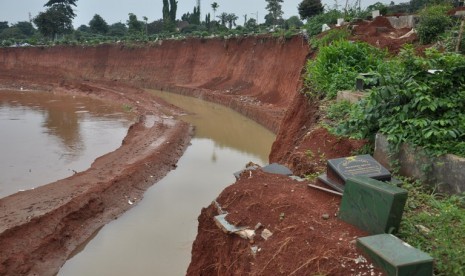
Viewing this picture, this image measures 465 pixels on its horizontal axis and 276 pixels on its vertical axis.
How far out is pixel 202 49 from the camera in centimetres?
3047

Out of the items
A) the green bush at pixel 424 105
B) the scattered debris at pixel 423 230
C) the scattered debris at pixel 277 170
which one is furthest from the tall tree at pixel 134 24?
the scattered debris at pixel 423 230

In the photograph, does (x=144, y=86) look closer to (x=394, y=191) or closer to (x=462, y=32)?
(x=462, y=32)

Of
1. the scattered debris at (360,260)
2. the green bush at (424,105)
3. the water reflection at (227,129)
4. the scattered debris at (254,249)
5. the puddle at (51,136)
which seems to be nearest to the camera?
the scattered debris at (360,260)

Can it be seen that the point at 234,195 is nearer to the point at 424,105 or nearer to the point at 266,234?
the point at 266,234

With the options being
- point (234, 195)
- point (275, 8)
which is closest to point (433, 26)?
point (234, 195)

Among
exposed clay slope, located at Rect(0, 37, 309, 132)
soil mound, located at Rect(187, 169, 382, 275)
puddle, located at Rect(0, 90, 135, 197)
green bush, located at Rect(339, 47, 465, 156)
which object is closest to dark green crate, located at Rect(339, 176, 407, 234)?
soil mound, located at Rect(187, 169, 382, 275)

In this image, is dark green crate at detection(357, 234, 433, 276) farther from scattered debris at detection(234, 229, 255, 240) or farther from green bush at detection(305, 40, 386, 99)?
green bush at detection(305, 40, 386, 99)

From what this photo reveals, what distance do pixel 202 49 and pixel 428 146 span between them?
2706 cm

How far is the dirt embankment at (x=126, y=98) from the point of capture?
24.8ft

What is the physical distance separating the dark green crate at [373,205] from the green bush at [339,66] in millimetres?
5362

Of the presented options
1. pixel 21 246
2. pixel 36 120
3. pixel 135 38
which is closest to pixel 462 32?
pixel 21 246

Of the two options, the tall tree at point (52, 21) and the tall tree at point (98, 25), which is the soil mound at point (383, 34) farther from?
the tall tree at point (98, 25)

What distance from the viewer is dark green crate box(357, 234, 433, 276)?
283 cm

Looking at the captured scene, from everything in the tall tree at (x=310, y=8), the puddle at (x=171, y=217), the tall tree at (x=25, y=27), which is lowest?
the puddle at (x=171, y=217)
